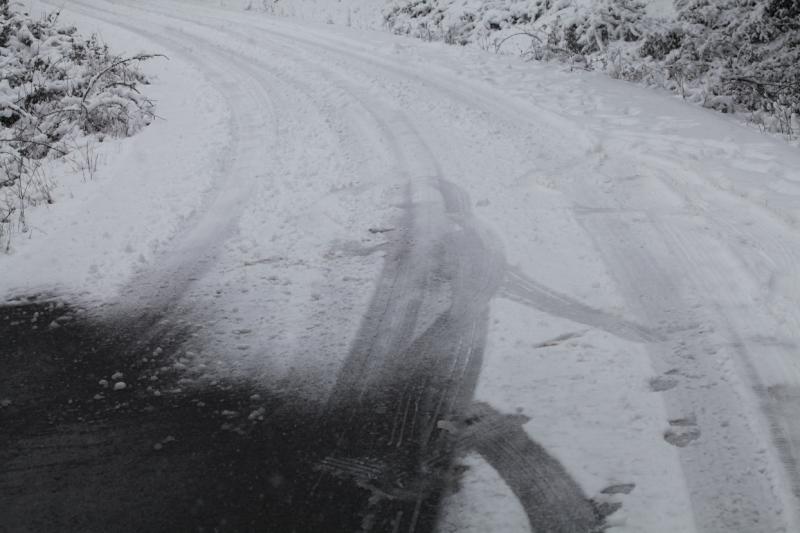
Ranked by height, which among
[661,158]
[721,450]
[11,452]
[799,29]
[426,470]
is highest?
[799,29]

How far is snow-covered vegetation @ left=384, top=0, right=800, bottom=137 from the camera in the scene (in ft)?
27.1

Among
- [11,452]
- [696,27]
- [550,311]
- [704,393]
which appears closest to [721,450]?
[704,393]

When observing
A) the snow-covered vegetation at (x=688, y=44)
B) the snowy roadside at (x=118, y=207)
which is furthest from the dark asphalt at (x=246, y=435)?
the snow-covered vegetation at (x=688, y=44)

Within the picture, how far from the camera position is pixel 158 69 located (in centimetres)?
1151

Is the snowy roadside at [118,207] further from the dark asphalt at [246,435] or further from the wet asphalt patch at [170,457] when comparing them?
the wet asphalt patch at [170,457]

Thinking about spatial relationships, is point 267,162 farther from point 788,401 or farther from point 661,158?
point 788,401

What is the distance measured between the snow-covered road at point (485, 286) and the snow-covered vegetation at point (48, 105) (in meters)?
0.40

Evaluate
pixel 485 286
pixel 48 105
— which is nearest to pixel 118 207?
pixel 485 286

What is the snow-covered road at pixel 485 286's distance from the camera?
2.94 metres

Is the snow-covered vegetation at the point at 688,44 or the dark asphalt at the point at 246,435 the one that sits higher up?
the snow-covered vegetation at the point at 688,44

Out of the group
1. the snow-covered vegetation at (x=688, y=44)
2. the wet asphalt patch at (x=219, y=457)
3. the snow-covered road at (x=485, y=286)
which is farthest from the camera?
the snow-covered vegetation at (x=688, y=44)

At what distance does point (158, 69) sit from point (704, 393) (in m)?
10.6

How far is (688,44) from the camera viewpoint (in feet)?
31.4

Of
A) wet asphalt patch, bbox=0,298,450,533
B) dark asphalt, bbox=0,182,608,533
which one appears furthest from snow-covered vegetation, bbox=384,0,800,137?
wet asphalt patch, bbox=0,298,450,533
